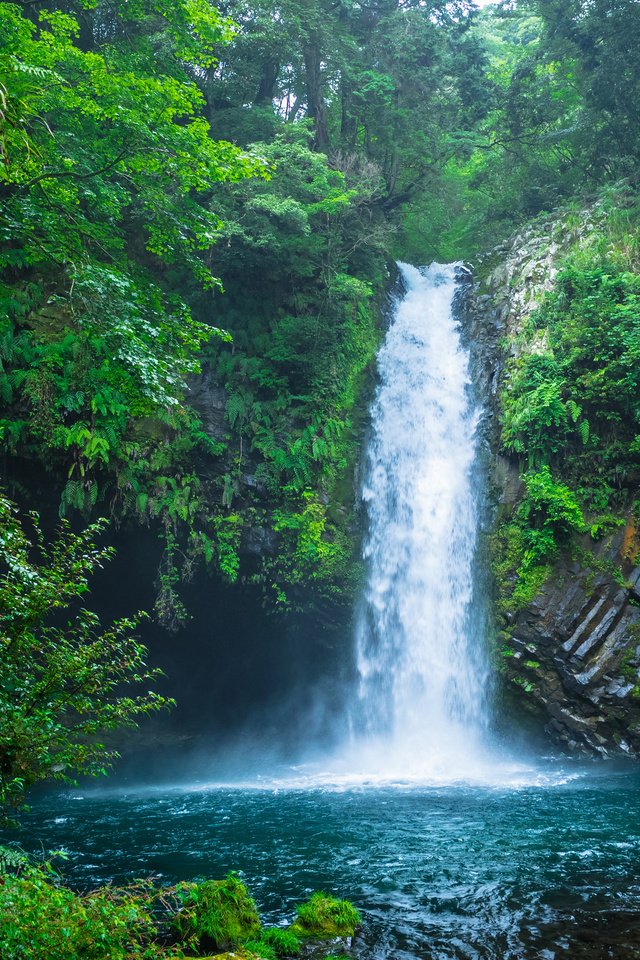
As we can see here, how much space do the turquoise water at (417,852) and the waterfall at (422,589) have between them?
277cm

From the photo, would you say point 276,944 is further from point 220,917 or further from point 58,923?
point 58,923

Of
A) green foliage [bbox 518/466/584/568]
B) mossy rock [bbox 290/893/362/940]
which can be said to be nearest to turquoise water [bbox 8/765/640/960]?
mossy rock [bbox 290/893/362/940]

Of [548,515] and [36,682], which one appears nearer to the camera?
[36,682]

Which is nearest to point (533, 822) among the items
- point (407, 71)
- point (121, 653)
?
point (121, 653)

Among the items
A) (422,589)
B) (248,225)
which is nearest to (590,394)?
(422,589)

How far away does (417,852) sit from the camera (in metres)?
7.38

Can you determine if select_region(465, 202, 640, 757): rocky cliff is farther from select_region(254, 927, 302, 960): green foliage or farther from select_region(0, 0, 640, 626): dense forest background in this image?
select_region(254, 927, 302, 960): green foliage

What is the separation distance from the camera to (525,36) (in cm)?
2867

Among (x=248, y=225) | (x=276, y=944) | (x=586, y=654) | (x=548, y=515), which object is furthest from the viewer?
(x=248, y=225)

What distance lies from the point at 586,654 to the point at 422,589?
389cm

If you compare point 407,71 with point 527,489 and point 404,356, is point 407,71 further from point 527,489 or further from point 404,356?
point 527,489

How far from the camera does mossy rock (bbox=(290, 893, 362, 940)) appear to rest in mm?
5164

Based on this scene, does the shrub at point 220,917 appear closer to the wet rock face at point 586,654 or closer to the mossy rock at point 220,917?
the mossy rock at point 220,917

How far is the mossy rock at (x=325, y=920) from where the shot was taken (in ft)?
16.9
